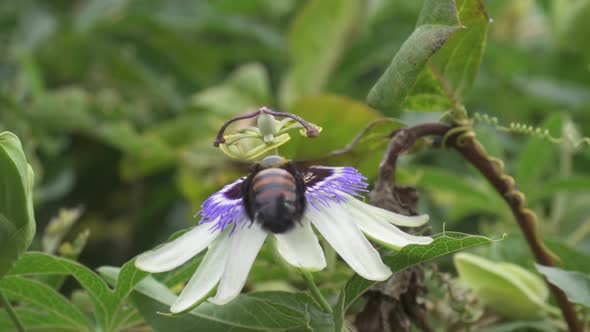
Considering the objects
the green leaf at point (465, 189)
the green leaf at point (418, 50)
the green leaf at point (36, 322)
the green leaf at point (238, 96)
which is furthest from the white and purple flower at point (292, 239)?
the green leaf at point (238, 96)

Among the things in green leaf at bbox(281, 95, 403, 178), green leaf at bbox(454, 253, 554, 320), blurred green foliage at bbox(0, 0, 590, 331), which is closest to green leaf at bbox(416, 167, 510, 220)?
blurred green foliage at bbox(0, 0, 590, 331)

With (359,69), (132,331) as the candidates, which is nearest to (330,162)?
(132,331)

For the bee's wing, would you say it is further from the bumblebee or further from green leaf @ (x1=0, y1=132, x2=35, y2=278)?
green leaf @ (x1=0, y1=132, x2=35, y2=278)

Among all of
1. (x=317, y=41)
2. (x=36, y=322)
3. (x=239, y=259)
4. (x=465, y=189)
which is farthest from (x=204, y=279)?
(x=317, y=41)

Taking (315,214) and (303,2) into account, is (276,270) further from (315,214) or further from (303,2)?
(303,2)

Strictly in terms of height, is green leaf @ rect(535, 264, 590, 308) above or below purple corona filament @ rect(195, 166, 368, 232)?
below

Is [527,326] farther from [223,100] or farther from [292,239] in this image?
[223,100]

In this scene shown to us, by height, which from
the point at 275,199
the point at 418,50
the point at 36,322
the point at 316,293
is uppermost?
the point at 418,50

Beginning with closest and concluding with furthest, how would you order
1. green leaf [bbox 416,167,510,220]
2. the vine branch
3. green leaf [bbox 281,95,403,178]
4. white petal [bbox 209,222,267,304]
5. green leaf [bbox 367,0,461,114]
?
white petal [bbox 209,222,267,304] → green leaf [bbox 367,0,461,114] → the vine branch → green leaf [bbox 281,95,403,178] → green leaf [bbox 416,167,510,220]
